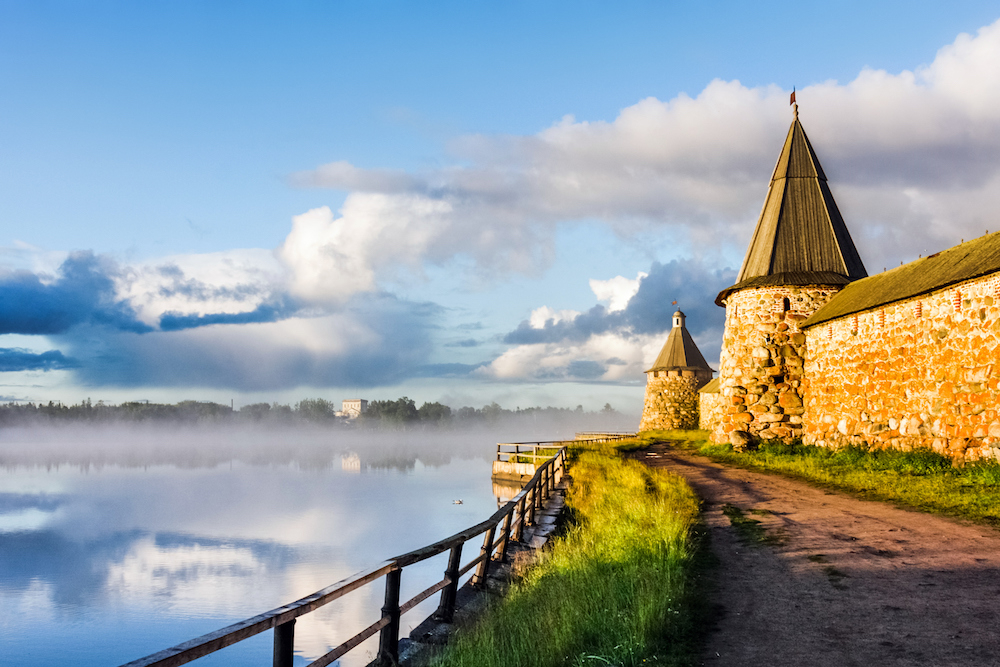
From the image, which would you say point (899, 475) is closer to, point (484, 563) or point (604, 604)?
point (484, 563)

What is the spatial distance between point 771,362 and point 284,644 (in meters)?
23.0

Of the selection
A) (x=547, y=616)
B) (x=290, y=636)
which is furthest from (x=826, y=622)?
(x=290, y=636)

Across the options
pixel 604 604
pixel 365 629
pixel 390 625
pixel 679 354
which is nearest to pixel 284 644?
pixel 365 629

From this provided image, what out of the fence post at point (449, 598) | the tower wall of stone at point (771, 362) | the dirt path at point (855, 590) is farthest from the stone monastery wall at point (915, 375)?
the fence post at point (449, 598)

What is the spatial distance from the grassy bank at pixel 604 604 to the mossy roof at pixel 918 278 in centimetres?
1000

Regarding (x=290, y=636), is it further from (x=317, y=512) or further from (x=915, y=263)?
(x=317, y=512)

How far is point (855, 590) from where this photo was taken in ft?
22.7

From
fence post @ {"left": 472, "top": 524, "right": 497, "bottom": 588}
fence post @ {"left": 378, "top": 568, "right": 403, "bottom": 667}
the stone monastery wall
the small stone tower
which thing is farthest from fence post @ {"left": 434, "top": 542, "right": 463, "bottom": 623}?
the small stone tower

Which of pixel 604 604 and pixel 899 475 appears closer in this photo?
pixel 604 604

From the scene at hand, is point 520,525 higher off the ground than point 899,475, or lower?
lower

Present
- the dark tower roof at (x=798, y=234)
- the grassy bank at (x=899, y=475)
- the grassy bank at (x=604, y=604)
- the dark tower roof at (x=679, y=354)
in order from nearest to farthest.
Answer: the grassy bank at (x=604, y=604)
the grassy bank at (x=899, y=475)
the dark tower roof at (x=798, y=234)
the dark tower roof at (x=679, y=354)

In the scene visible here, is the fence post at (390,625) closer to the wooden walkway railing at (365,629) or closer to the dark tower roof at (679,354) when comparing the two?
the wooden walkway railing at (365,629)

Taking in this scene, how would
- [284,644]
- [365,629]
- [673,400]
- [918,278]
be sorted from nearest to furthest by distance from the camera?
[284,644], [365,629], [918,278], [673,400]

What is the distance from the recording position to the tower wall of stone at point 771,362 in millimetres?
23844
